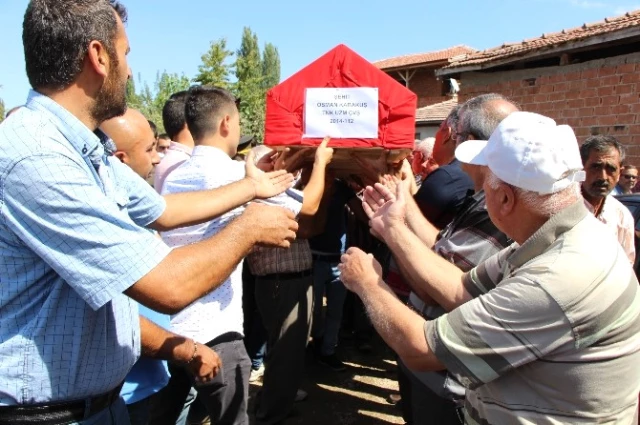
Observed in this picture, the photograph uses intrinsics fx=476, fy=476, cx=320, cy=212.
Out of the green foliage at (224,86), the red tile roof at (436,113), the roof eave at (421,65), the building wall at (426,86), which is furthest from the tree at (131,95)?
the building wall at (426,86)

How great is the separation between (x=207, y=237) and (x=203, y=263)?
0.93m

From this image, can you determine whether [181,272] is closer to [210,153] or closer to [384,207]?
[384,207]

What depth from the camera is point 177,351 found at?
1.93 meters

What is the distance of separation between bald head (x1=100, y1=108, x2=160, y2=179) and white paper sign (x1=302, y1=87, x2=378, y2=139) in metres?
0.94

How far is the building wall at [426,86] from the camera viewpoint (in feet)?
74.0

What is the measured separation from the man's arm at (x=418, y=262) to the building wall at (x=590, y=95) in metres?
5.82

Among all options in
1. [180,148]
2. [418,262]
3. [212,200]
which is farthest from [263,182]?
[180,148]

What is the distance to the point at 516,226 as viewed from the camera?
1.43 metres

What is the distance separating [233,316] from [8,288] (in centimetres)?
129

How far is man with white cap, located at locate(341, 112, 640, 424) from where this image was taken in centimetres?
121

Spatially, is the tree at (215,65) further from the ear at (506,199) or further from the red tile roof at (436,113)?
the ear at (506,199)

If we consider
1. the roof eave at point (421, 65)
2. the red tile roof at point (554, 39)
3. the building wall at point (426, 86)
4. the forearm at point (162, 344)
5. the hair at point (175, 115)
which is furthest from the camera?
the building wall at point (426, 86)

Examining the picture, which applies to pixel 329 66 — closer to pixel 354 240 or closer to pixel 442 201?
pixel 442 201

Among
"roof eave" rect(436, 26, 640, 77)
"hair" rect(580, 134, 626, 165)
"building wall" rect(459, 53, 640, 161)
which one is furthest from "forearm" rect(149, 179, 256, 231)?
"roof eave" rect(436, 26, 640, 77)
